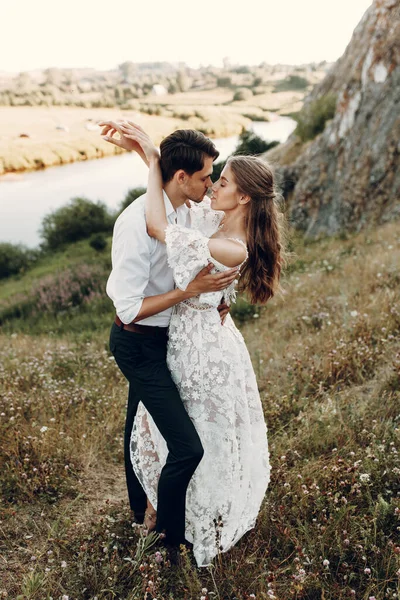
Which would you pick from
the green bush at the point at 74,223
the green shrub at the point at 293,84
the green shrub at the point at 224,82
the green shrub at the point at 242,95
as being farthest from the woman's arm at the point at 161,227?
the green shrub at the point at 224,82

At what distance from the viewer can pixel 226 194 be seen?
9.73 ft

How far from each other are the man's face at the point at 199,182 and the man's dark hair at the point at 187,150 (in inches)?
1.1

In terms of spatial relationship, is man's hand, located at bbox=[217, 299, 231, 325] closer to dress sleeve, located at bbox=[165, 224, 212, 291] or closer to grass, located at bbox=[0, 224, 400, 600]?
dress sleeve, located at bbox=[165, 224, 212, 291]

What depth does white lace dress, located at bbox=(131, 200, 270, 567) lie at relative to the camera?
2.95m

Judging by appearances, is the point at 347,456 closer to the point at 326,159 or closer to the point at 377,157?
the point at 377,157

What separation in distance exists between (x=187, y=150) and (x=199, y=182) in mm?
207

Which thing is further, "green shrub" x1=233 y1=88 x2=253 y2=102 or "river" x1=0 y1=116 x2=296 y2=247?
"green shrub" x1=233 y1=88 x2=253 y2=102

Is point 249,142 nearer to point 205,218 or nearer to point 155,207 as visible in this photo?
point 205,218

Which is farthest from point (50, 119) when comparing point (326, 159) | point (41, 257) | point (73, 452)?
point (73, 452)

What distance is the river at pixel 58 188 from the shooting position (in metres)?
35.7

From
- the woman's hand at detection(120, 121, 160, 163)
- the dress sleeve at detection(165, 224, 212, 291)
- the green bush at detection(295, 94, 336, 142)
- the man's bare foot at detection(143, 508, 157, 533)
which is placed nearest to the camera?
the dress sleeve at detection(165, 224, 212, 291)

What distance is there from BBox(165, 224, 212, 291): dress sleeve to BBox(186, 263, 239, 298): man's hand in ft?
0.12

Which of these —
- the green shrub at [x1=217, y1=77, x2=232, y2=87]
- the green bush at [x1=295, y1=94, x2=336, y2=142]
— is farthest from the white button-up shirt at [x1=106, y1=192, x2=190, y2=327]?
the green shrub at [x1=217, y1=77, x2=232, y2=87]

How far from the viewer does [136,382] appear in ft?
9.62
